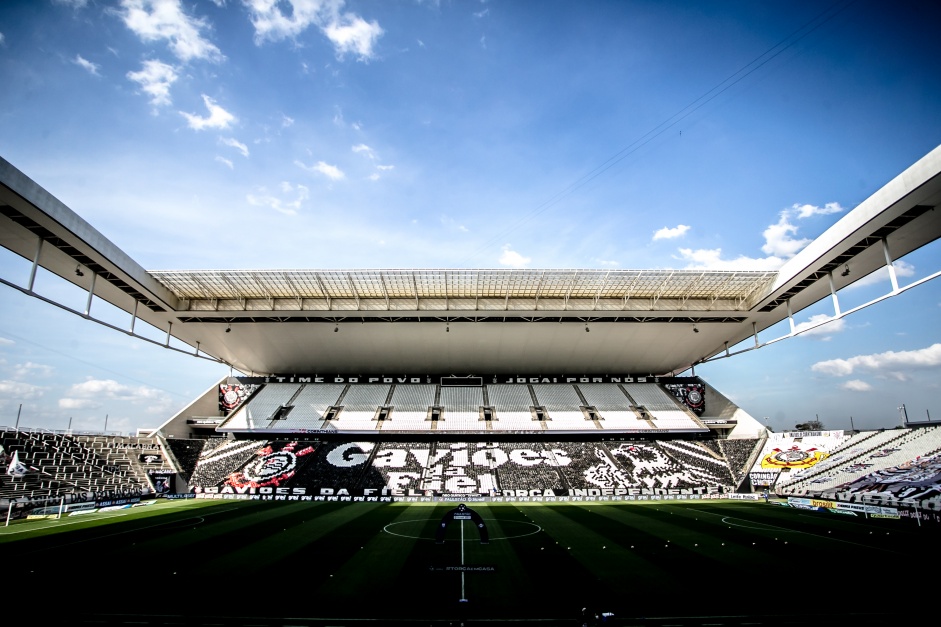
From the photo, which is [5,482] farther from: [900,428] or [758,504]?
[900,428]

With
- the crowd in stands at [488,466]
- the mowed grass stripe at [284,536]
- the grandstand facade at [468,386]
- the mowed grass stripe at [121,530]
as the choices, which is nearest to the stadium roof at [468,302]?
the grandstand facade at [468,386]

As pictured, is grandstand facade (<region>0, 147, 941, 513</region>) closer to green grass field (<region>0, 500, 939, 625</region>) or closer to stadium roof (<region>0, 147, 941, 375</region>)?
stadium roof (<region>0, 147, 941, 375</region>)

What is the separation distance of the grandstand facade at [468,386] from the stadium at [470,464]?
241mm

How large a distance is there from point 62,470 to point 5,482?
4.40m

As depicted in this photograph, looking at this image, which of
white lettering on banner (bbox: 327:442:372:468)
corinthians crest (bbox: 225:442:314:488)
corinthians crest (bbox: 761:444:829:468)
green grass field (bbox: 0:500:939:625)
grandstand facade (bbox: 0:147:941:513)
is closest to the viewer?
green grass field (bbox: 0:500:939:625)

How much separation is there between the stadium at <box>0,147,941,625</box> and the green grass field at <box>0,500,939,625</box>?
0.11 metres

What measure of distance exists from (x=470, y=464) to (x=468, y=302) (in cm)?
1297

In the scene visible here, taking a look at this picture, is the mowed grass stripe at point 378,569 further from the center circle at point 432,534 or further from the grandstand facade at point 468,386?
the grandstand facade at point 468,386

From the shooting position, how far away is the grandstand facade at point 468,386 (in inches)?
1059

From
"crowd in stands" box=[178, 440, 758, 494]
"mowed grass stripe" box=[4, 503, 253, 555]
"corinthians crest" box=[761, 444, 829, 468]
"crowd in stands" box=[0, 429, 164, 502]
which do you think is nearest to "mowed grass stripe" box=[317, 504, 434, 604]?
"mowed grass stripe" box=[4, 503, 253, 555]

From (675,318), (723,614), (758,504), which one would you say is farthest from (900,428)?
(723,614)

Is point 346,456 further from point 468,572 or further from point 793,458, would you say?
point 793,458

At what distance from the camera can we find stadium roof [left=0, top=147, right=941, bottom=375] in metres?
24.5

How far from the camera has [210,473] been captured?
1479 inches
